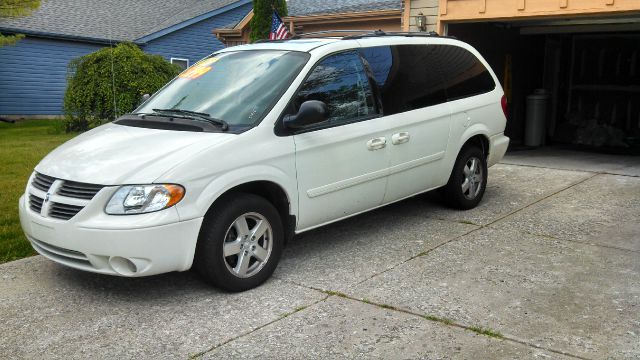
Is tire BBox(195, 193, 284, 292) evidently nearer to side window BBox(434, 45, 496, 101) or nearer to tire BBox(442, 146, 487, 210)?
tire BBox(442, 146, 487, 210)

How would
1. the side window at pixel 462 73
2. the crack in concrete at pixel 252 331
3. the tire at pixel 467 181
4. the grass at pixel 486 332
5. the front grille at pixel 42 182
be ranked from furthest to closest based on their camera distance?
the tire at pixel 467 181, the side window at pixel 462 73, the front grille at pixel 42 182, the grass at pixel 486 332, the crack in concrete at pixel 252 331

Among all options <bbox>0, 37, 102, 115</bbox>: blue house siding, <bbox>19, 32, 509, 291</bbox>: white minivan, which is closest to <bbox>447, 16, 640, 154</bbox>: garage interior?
<bbox>19, 32, 509, 291</bbox>: white minivan

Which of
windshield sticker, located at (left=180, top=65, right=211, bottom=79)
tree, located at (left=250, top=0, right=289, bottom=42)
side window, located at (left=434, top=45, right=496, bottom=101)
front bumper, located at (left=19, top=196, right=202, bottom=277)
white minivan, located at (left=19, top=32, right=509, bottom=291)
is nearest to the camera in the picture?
front bumper, located at (left=19, top=196, right=202, bottom=277)

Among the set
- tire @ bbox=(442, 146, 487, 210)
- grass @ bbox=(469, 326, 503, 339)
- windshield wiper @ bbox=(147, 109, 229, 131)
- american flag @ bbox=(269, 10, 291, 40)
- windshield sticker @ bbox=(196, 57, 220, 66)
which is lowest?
grass @ bbox=(469, 326, 503, 339)

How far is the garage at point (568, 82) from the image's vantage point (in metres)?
12.8

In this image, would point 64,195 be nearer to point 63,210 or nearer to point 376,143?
point 63,210

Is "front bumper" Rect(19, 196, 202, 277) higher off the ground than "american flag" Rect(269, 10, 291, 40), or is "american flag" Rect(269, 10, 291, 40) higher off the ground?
"american flag" Rect(269, 10, 291, 40)

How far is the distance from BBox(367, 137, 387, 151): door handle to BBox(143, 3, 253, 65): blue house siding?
1925 cm

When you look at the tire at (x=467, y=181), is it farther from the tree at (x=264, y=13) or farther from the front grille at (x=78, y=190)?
the tree at (x=264, y=13)

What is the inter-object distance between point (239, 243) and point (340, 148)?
1.22 m

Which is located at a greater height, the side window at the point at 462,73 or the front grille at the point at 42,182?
the side window at the point at 462,73

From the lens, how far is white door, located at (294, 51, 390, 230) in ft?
16.6

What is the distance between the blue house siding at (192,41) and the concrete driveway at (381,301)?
1880cm

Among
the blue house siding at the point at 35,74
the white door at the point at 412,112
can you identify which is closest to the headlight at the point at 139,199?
the white door at the point at 412,112
